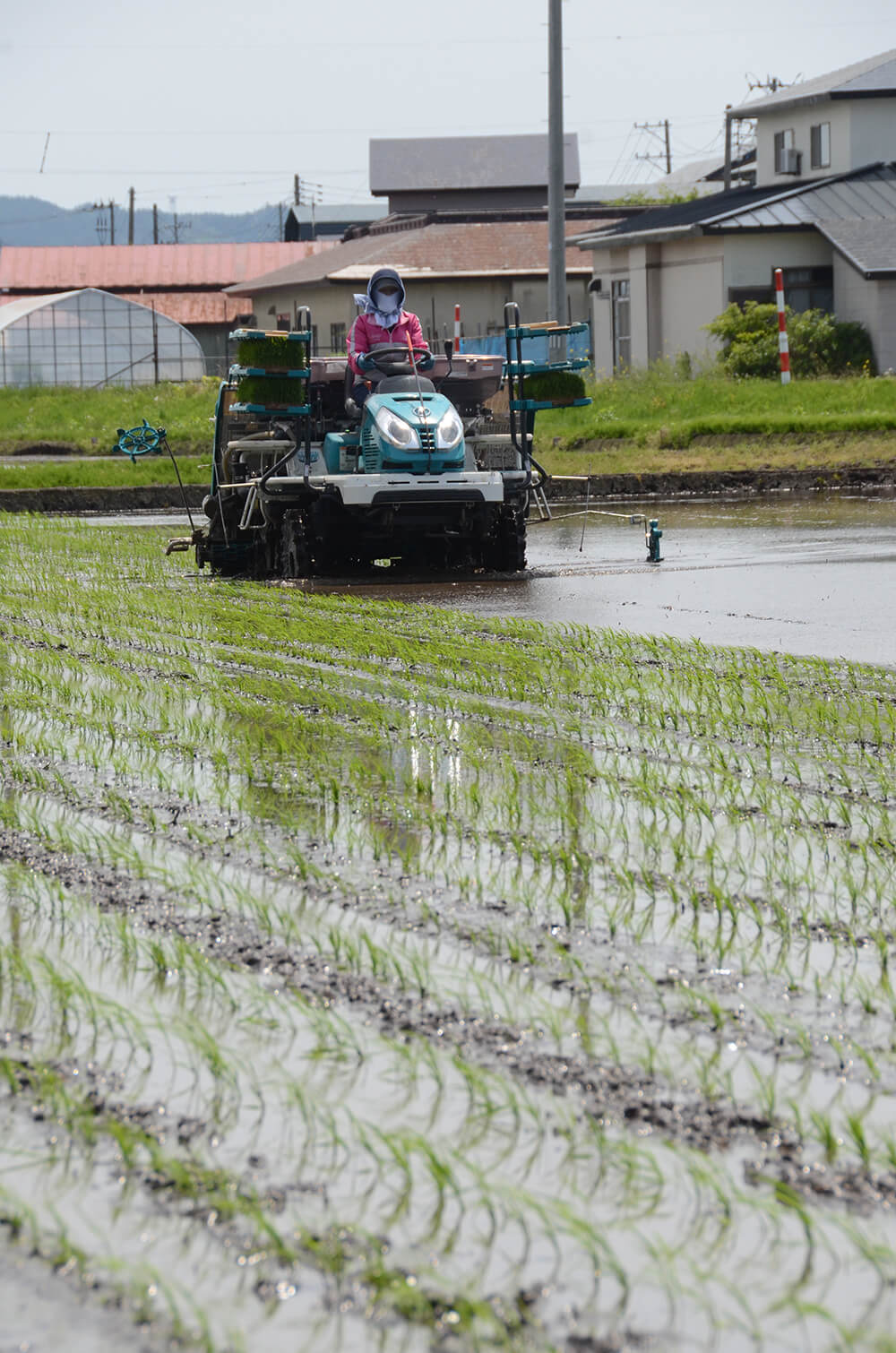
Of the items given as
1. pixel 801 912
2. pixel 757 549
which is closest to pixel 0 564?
pixel 757 549

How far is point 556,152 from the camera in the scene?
90.3 ft

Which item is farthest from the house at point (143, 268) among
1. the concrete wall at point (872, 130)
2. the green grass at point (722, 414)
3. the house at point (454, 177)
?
the green grass at point (722, 414)

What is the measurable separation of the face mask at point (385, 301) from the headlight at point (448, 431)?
995mm

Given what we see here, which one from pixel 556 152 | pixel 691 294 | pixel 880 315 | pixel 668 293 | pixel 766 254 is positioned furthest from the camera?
pixel 668 293

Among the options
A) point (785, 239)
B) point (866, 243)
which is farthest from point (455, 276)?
point (866, 243)

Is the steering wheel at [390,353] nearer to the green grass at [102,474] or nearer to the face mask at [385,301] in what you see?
the face mask at [385,301]

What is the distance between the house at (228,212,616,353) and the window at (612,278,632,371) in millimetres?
4882

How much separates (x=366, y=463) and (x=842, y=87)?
104 ft

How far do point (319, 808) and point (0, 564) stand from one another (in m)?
11.2

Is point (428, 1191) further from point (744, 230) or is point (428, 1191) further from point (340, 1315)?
point (744, 230)

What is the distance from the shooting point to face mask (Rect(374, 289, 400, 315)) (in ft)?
48.9

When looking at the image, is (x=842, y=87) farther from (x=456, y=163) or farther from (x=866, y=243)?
(x=456, y=163)

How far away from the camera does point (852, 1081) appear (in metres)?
3.74

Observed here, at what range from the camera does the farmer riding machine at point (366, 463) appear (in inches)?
566
